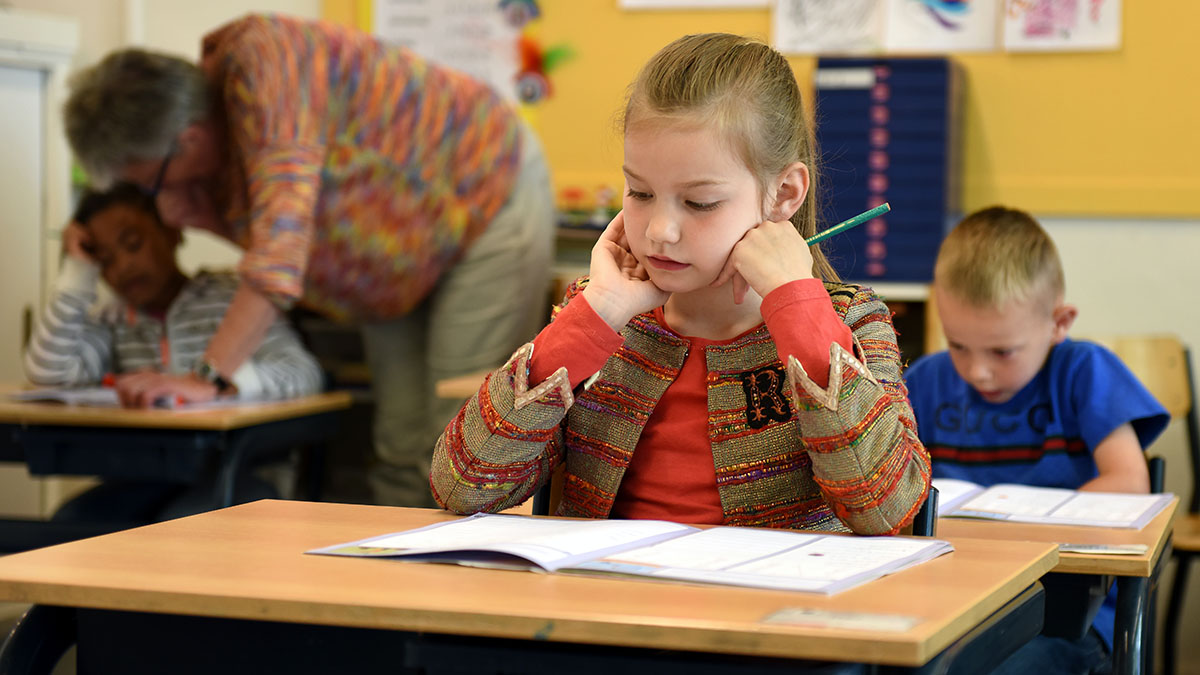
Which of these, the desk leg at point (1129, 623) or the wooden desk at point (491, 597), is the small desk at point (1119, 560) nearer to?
the desk leg at point (1129, 623)

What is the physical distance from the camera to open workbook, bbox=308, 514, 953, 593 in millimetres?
930

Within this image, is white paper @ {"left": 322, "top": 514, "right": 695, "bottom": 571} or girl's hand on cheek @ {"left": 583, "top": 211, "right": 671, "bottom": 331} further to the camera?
girl's hand on cheek @ {"left": 583, "top": 211, "right": 671, "bottom": 331}

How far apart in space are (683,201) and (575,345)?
178 mm

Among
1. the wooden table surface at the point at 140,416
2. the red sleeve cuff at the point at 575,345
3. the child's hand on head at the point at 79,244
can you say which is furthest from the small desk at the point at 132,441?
the red sleeve cuff at the point at 575,345

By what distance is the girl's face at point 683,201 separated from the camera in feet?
4.16

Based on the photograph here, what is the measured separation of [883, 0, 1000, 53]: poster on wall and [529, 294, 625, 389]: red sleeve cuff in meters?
2.44

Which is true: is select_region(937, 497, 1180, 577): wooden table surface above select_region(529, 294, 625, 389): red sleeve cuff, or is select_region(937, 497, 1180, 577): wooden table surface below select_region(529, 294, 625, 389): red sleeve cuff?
below

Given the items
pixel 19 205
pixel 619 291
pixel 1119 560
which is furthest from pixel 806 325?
pixel 19 205

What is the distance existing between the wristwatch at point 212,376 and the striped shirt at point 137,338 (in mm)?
135

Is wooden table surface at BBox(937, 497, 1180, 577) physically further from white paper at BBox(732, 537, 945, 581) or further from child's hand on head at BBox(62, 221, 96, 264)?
child's hand on head at BBox(62, 221, 96, 264)

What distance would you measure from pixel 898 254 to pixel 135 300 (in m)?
1.88

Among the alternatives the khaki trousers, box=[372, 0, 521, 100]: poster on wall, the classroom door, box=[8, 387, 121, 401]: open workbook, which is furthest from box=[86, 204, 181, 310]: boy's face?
box=[372, 0, 521, 100]: poster on wall

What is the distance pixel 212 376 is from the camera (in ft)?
9.39

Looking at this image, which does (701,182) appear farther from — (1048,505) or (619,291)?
(1048,505)
